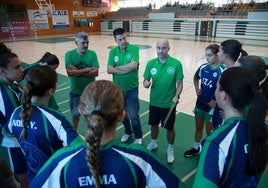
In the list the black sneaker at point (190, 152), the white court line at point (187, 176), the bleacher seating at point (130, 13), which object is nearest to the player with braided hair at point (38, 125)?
the white court line at point (187, 176)

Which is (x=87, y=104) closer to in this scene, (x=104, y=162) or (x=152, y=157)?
(x=104, y=162)

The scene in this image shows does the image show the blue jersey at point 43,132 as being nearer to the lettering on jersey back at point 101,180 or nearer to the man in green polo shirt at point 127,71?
the lettering on jersey back at point 101,180

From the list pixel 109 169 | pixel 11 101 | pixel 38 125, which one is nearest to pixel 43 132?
pixel 38 125

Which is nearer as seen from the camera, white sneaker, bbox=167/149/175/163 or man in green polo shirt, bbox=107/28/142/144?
white sneaker, bbox=167/149/175/163

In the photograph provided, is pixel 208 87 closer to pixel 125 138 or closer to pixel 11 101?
pixel 125 138

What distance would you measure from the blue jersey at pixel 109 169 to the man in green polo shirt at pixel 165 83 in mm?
2075

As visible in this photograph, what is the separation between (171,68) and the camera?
321 cm

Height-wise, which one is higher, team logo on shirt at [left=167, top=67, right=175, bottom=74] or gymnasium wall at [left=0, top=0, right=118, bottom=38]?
gymnasium wall at [left=0, top=0, right=118, bottom=38]

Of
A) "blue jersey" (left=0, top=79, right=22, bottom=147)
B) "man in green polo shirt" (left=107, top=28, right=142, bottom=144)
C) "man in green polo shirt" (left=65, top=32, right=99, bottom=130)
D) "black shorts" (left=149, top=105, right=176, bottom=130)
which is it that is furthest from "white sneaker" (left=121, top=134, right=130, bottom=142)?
"blue jersey" (left=0, top=79, right=22, bottom=147)

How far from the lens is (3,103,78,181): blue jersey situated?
5.65 feet

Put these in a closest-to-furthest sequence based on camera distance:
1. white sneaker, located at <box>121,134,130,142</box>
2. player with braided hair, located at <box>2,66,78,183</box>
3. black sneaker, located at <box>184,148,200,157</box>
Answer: player with braided hair, located at <box>2,66,78,183</box> → black sneaker, located at <box>184,148,200,157</box> → white sneaker, located at <box>121,134,130,142</box>

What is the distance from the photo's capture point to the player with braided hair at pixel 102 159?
111cm

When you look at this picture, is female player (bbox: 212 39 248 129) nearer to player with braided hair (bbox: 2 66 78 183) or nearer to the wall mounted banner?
player with braided hair (bbox: 2 66 78 183)

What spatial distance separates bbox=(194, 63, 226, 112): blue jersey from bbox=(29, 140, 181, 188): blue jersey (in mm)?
2314
